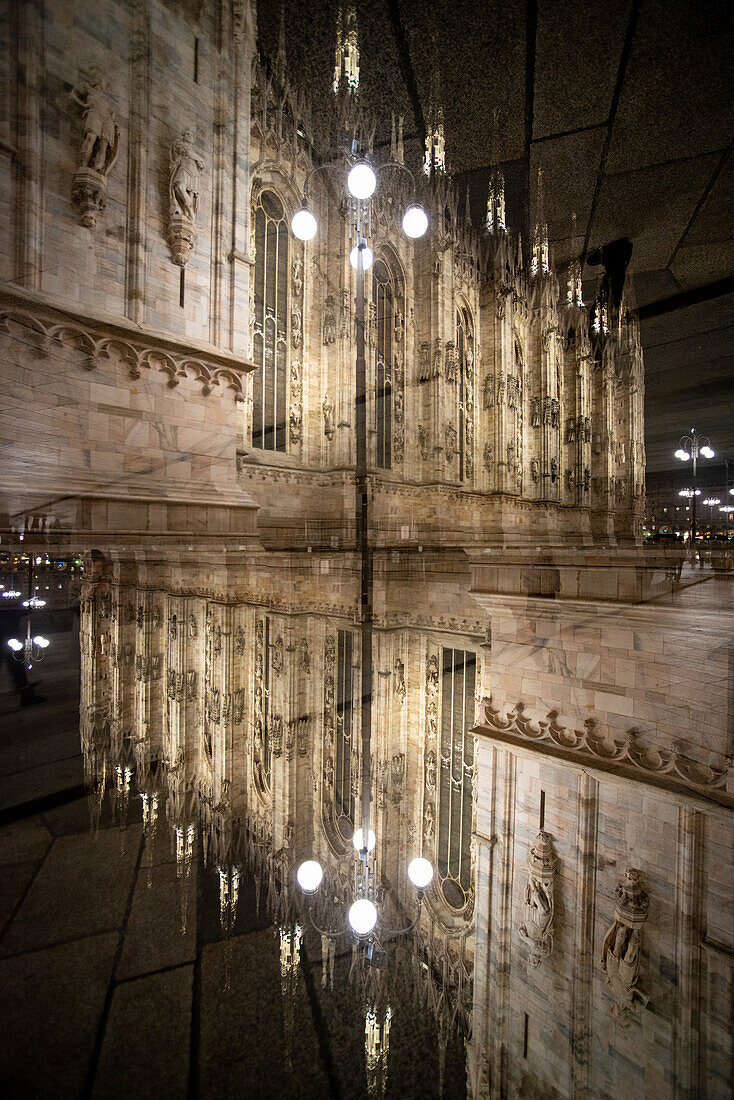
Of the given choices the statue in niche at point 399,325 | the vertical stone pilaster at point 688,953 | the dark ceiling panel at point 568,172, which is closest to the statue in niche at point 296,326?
the statue in niche at point 399,325

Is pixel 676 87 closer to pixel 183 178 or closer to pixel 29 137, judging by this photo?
pixel 183 178

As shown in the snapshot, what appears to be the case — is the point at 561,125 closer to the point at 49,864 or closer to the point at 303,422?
the point at 303,422

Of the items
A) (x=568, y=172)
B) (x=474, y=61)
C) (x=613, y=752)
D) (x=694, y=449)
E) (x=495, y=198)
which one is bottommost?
(x=613, y=752)

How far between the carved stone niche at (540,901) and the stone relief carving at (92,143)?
7147 millimetres

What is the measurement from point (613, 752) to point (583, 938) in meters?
0.96

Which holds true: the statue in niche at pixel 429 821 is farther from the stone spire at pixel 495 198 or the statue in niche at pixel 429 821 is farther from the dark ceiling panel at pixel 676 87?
the stone spire at pixel 495 198

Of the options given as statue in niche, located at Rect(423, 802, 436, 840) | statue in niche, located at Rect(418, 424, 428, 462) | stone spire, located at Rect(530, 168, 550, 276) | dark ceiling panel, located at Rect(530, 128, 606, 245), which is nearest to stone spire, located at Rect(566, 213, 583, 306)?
dark ceiling panel, located at Rect(530, 128, 606, 245)

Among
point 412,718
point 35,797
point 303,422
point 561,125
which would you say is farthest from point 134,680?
point 561,125

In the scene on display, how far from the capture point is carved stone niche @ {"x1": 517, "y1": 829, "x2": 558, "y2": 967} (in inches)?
96.0

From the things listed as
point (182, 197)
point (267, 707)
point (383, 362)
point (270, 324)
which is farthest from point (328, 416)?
point (267, 707)

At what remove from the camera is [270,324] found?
8539 mm

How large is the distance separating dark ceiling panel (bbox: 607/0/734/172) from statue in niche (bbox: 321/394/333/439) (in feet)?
18.0

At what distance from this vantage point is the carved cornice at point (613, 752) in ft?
7.45

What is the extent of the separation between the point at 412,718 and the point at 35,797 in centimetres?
225
